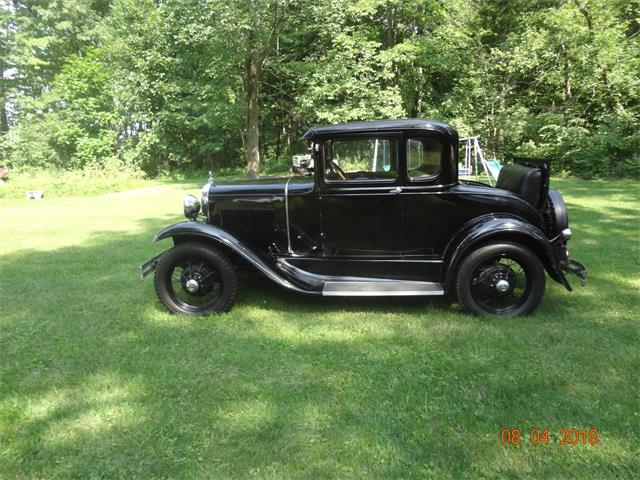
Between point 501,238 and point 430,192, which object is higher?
point 430,192

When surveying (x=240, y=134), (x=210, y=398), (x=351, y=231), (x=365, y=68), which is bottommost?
(x=210, y=398)

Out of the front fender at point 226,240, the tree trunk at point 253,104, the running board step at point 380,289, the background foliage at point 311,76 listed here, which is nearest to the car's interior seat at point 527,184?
the running board step at point 380,289

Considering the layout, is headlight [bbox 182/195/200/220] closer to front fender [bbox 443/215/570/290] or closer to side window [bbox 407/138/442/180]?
side window [bbox 407/138/442/180]

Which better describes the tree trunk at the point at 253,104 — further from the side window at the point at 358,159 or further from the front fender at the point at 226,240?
the front fender at the point at 226,240

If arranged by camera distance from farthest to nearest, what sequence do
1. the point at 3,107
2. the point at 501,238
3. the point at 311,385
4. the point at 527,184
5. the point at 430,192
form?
the point at 3,107, the point at 527,184, the point at 430,192, the point at 501,238, the point at 311,385

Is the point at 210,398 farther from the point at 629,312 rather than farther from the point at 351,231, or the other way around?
the point at 629,312

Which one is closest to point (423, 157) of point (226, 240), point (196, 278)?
point (226, 240)

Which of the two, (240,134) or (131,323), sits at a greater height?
(240,134)

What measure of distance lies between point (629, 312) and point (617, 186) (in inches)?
402

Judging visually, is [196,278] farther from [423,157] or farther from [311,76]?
[311,76]

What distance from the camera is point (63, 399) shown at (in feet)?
9.71

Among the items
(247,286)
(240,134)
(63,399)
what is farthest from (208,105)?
(63,399)

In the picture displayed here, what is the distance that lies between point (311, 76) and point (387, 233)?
15.4 m

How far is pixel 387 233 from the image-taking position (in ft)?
14.1
